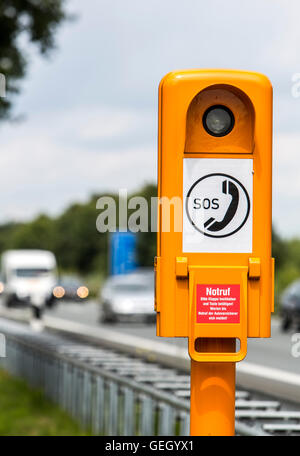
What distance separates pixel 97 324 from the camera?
126 ft

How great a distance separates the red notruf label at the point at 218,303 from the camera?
341 cm

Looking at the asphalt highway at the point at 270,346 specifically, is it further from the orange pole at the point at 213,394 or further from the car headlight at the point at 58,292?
the car headlight at the point at 58,292

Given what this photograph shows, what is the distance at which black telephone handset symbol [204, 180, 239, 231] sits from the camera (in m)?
3.44

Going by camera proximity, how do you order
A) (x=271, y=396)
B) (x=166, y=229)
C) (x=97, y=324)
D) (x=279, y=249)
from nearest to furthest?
(x=166, y=229), (x=271, y=396), (x=97, y=324), (x=279, y=249)

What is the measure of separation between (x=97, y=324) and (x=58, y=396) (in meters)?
26.2

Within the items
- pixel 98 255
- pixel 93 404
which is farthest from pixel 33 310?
pixel 98 255

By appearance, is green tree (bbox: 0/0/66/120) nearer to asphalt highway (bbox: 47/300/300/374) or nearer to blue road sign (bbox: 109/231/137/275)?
asphalt highway (bbox: 47/300/300/374)

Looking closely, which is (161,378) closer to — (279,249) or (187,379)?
(187,379)

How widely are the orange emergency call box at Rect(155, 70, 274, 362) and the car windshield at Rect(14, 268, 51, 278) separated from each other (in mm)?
50006

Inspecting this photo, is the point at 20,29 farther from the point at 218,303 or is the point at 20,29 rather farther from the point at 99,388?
the point at 218,303

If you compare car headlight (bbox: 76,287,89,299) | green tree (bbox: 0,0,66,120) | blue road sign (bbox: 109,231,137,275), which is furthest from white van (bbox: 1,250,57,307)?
green tree (bbox: 0,0,66,120)

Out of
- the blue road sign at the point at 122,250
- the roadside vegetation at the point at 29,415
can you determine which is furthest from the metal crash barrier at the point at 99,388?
the blue road sign at the point at 122,250

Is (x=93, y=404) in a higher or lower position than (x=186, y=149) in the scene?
lower

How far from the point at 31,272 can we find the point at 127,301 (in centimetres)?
1849
